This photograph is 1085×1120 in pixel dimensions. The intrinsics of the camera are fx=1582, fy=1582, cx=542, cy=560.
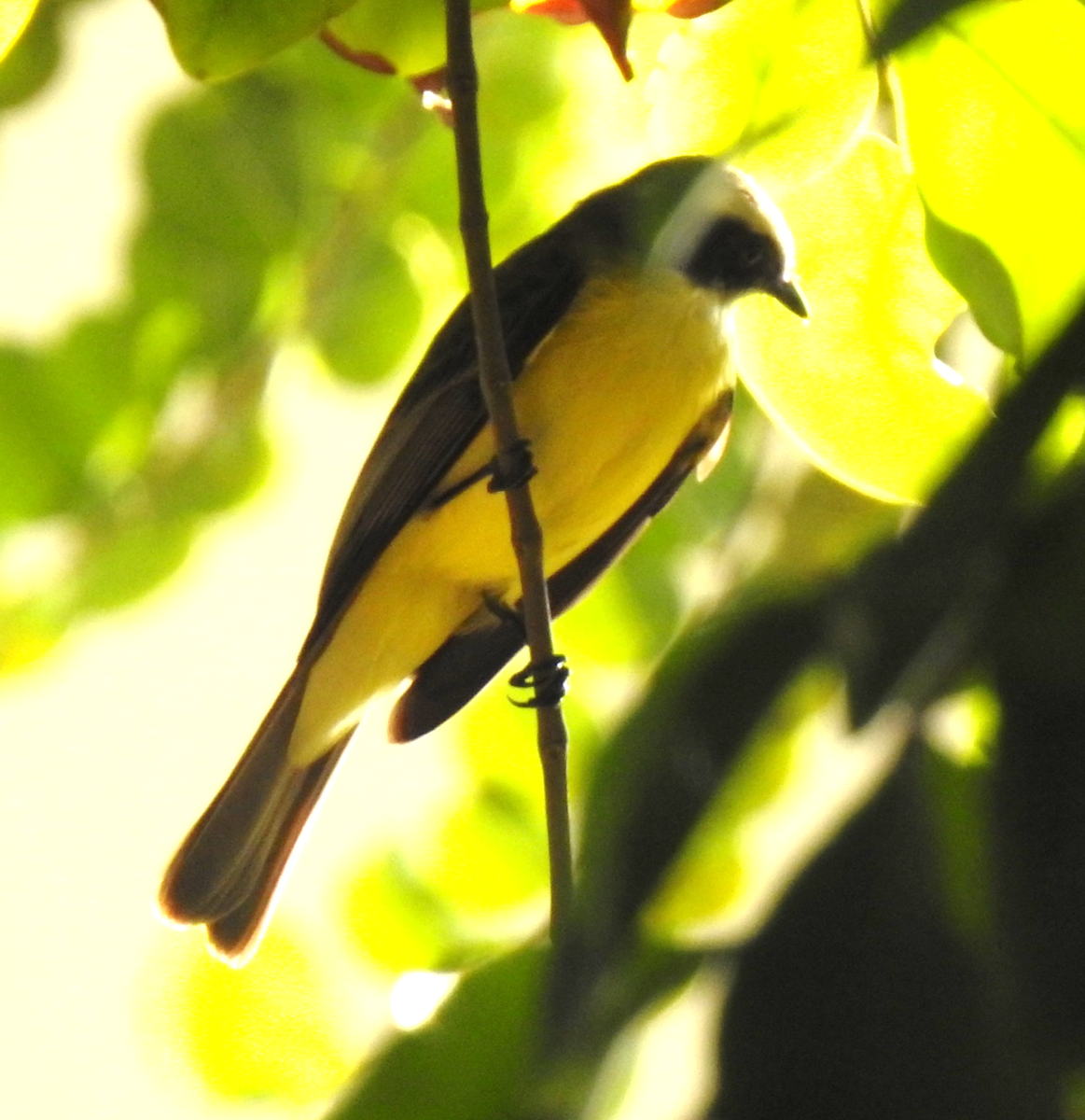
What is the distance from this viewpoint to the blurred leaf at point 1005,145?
0.77 meters

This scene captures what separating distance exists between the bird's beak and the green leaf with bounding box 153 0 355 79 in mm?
384

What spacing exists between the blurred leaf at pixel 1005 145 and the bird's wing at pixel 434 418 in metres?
1.48

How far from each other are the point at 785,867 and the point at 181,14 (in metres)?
0.78

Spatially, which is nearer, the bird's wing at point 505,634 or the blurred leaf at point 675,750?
the blurred leaf at point 675,750

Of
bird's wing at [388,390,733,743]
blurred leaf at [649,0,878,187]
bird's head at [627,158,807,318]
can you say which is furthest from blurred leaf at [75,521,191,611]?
bird's wing at [388,390,733,743]

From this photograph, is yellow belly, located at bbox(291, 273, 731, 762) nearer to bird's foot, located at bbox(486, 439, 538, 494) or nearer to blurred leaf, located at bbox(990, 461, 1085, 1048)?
bird's foot, located at bbox(486, 439, 538, 494)

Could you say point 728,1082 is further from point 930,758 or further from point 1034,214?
point 1034,214

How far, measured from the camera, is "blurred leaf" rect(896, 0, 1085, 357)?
77 cm

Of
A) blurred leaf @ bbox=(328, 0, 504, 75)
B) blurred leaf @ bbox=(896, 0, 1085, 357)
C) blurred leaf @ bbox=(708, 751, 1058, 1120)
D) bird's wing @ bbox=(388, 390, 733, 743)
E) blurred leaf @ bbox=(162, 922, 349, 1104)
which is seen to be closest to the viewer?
blurred leaf @ bbox=(708, 751, 1058, 1120)

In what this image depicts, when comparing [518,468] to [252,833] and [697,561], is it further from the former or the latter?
[252,833]

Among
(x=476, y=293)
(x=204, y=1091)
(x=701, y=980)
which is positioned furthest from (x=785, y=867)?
(x=476, y=293)

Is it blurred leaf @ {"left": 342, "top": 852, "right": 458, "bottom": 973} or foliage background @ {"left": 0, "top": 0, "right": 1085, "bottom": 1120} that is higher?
foliage background @ {"left": 0, "top": 0, "right": 1085, "bottom": 1120}

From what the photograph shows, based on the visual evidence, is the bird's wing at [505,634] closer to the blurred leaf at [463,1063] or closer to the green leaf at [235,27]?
the green leaf at [235,27]

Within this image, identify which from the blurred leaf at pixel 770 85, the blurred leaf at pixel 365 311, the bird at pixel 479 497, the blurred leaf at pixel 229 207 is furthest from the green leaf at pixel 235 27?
the bird at pixel 479 497
